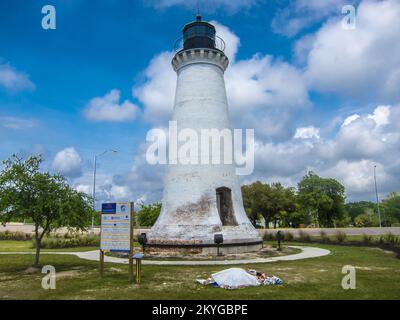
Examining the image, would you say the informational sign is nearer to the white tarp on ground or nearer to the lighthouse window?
the white tarp on ground

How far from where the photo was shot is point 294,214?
5216 centimetres

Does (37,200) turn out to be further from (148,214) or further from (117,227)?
(148,214)

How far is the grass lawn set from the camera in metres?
8.35

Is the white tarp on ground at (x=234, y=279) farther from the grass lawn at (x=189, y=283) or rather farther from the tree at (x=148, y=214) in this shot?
the tree at (x=148, y=214)

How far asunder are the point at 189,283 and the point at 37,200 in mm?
7180

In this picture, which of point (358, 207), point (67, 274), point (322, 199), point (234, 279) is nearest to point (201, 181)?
point (67, 274)

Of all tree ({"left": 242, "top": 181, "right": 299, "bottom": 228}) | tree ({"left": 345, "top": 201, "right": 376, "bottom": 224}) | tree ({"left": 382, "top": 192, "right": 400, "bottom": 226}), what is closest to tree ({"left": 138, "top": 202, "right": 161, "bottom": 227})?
tree ({"left": 242, "top": 181, "right": 299, "bottom": 228})

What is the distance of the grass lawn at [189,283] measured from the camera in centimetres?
835

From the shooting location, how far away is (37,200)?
12.9m

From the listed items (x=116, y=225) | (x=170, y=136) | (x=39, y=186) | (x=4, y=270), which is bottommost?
(x=4, y=270)

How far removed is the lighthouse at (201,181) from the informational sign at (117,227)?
612cm
